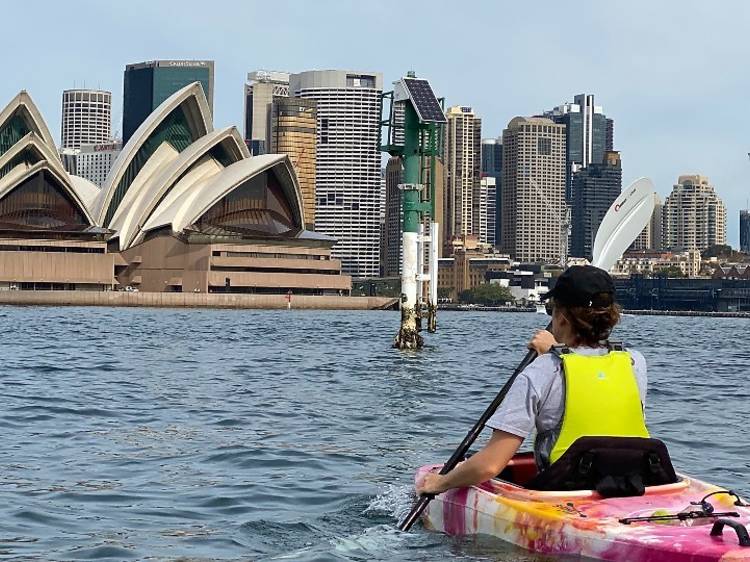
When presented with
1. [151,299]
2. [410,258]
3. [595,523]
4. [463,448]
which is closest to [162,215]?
[151,299]

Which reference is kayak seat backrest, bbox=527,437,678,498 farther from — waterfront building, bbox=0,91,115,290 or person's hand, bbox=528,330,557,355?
waterfront building, bbox=0,91,115,290

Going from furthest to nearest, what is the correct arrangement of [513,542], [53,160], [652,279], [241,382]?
[652,279] < [53,160] < [241,382] < [513,542]

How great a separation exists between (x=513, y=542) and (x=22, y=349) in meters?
29.7

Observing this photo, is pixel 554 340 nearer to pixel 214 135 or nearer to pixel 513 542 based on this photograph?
pixel 513 542

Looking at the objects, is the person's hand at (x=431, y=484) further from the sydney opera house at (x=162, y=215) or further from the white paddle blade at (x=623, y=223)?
the sydney opera house at (x=162, y=215)

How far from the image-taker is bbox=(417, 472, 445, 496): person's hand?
7.77 m

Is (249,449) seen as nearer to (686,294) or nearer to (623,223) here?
(623,223)

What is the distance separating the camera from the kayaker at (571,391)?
6.76 m

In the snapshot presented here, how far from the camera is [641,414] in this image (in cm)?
712

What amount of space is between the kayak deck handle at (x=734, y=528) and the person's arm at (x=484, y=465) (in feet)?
3.45

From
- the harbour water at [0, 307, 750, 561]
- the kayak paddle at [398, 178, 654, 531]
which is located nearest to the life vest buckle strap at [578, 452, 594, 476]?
the harbour water at [0, 307, 750, 561]

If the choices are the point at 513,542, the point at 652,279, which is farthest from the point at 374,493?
the point at 652,279

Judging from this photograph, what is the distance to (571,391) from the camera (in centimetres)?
686

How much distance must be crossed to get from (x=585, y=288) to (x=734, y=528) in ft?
4.53
